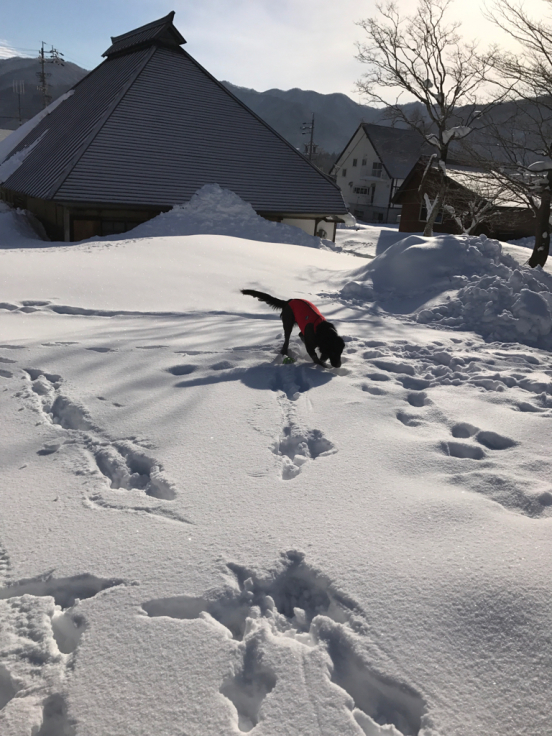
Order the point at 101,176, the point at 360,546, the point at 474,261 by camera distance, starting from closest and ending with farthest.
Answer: the point at 360,546, the point at 474,261, the point at 101,176

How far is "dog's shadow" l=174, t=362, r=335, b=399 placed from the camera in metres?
4.23

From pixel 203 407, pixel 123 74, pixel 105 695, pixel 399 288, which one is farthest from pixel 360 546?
pixel 123 74

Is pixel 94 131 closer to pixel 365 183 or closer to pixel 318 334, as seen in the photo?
pixel 318 334

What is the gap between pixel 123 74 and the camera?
62.8 feet

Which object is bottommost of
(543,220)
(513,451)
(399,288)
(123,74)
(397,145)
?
(513,451)

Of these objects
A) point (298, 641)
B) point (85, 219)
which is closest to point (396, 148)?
point (85, 219)

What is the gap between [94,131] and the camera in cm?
1577

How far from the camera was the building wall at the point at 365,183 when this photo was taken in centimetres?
3831

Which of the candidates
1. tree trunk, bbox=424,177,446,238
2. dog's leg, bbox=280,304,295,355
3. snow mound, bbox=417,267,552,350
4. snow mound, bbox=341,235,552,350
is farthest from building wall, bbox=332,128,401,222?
dog's leg, bbox=280,304,295,355

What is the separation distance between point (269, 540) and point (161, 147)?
1723cm

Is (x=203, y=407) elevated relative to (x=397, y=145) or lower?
lower

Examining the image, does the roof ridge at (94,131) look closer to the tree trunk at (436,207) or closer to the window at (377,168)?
the tree trunk at (436,207)

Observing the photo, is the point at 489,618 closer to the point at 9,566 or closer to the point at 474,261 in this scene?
the point at 9,566

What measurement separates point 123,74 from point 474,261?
58.0 ft
